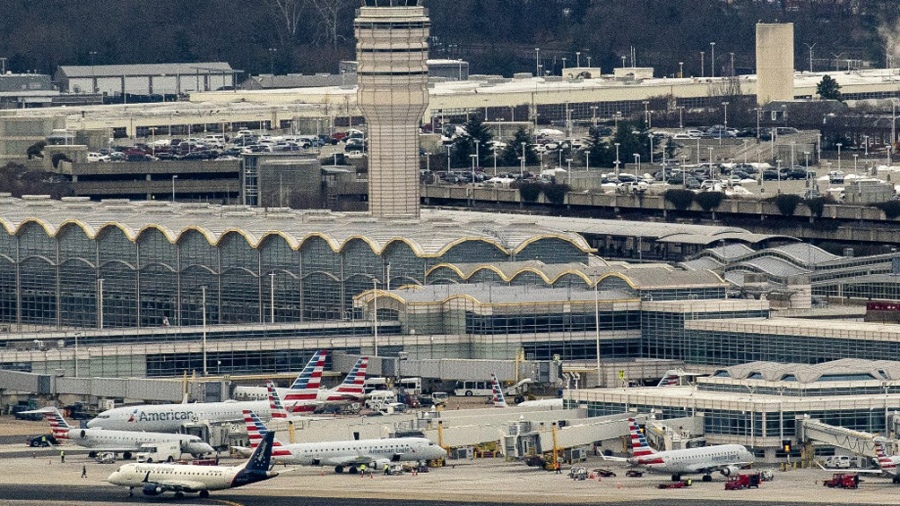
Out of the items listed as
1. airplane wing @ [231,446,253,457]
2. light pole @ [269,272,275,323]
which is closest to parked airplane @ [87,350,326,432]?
airplane wing @ [231,446,253,457]

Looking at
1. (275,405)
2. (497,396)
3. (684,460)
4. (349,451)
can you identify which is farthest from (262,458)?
(497,396)

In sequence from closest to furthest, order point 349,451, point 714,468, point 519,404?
1. point 714,468
2. point 349,451
3. point 519,404

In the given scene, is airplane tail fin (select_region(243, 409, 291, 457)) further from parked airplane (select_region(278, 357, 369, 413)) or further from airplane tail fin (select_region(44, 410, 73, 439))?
parked airplane (select_region(278, 357, 369, 413))

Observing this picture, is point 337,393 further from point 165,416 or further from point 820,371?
point 820,371

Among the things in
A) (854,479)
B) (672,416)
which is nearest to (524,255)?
(672,416)

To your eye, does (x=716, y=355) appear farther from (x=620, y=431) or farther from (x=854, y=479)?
(x=854, y=479)
